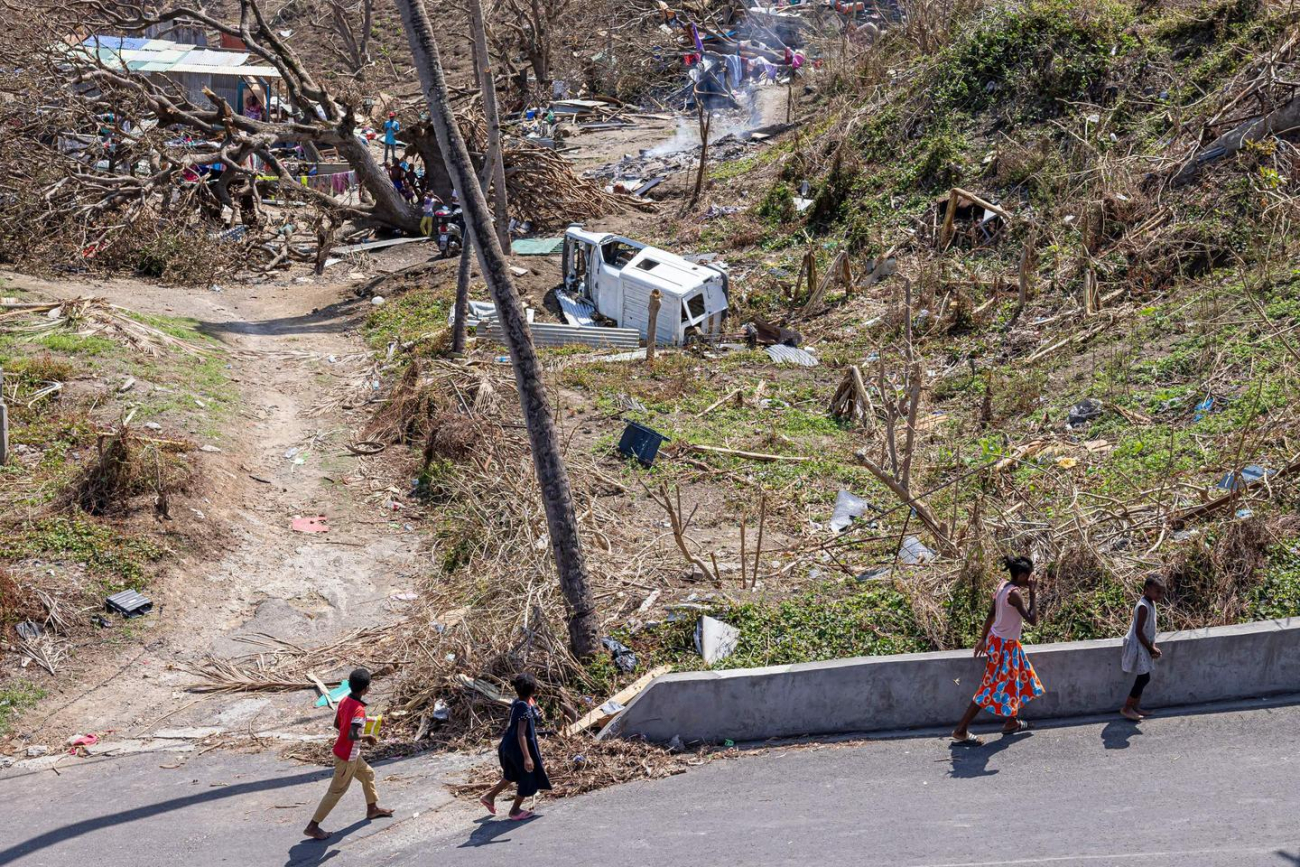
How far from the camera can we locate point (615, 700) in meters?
7.80

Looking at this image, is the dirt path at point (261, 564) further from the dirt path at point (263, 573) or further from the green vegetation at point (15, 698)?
the green vegetation at point (15, 698)

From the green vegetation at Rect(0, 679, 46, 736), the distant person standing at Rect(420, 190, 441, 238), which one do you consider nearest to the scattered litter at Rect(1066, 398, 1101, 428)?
the green vegetation at Rect(0, 679, 46, 736)

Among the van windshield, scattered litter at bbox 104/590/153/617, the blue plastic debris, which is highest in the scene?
the van windshield

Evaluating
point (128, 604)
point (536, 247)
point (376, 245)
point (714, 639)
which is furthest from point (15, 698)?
point (376, 245)

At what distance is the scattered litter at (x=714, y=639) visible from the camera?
808 centimetres

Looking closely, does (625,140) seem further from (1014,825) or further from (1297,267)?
(1014,825)

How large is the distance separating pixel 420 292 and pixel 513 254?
2.31 m

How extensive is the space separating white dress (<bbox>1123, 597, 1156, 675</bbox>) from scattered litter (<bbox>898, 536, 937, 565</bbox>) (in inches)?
74.3

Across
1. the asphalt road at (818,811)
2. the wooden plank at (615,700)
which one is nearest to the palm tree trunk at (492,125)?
the wooden plank at (615,700)

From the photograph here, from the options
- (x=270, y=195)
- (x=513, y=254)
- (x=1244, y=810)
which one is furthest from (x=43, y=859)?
(x=270, y=195)

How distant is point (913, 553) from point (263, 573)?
6249 mm

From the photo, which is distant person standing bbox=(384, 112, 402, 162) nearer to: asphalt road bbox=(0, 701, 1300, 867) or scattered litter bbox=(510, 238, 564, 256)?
scattered litter bbox=(510, 238, 564, 256)

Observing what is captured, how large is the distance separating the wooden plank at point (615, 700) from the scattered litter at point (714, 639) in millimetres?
334

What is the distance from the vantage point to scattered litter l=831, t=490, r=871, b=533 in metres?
10.7
